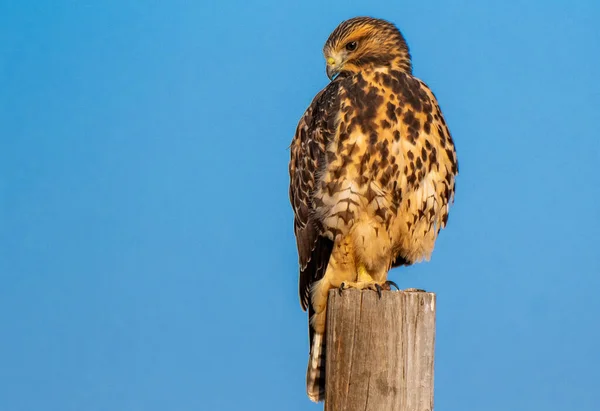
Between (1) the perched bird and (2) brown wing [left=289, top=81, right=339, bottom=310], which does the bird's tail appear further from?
(2) brown wing [left=289, top=81, right=339, bottom=310]

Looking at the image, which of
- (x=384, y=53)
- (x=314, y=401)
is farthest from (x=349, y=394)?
(x=384, y=53)

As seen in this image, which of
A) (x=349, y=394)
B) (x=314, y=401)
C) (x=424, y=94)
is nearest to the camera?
(x=349, y=394)

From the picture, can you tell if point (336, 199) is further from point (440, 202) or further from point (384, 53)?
point (384, 53)

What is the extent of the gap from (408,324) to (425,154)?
1.48 meters

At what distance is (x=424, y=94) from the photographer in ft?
15.7

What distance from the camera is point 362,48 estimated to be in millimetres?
5059

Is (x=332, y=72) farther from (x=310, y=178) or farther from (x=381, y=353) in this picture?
(x=381, y=353)

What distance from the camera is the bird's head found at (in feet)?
16.5

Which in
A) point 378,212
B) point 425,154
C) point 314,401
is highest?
point 425,154

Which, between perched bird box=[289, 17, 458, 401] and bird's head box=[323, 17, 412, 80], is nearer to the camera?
perched bird box=[289, 17, 458, 401]

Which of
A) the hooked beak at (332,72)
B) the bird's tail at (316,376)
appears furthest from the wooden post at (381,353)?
the hooked beak at (332,72)

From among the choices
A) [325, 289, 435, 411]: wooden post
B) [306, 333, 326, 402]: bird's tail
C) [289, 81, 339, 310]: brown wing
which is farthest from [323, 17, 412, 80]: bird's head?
[325, 289, 435, 411]: wooden post

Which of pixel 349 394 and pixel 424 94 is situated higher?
pixel 424 94

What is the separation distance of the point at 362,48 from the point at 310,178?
2.96 ft
